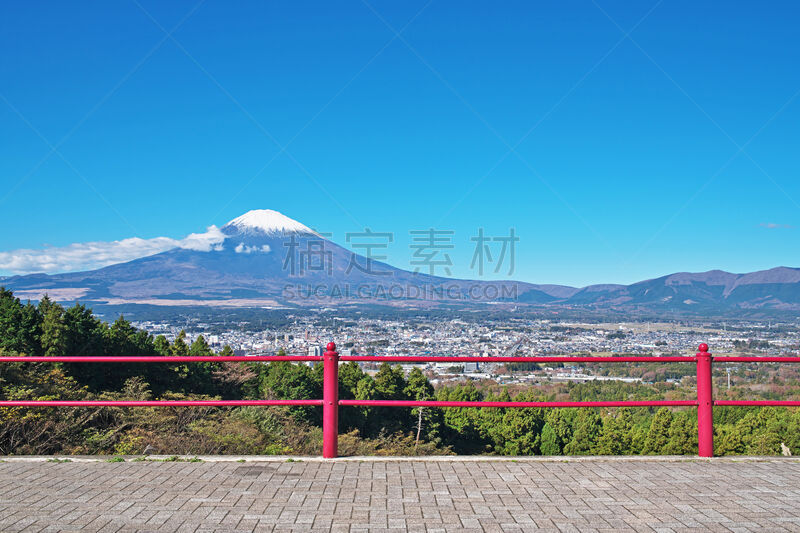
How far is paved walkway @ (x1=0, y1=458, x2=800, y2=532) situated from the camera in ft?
15.1

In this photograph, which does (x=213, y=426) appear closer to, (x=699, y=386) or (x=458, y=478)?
(x=458, y=478)

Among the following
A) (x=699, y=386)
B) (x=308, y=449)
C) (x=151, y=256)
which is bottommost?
(x=308, y=449)

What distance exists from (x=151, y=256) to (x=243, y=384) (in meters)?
164

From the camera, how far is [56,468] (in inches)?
242

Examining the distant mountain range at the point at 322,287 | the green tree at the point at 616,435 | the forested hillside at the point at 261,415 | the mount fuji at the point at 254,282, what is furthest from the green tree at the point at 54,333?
the distant mountain range at the point at 322,287

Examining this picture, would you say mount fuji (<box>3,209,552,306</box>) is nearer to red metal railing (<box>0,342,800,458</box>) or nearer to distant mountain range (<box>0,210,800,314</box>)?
distant mountain range (<box>0,210,800,314</box>)

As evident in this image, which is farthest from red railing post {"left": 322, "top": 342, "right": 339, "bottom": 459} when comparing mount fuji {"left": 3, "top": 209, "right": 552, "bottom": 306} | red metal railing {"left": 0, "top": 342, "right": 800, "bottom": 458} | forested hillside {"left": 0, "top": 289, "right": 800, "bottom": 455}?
mount fuji {"left": 3, "top": 209, "right": 552, "bottom": 306}

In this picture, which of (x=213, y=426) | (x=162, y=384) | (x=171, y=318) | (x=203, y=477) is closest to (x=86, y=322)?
(x=162, y=384)

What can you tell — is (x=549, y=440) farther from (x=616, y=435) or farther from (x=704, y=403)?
(x=704, y=403)

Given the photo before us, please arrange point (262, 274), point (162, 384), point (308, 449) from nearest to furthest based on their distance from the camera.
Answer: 1. point (308, 449)
2. point (162, 384)
3. point (262, 274)

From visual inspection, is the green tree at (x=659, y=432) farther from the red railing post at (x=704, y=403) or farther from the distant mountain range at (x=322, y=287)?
the distant mountain range at (x=322, y=287)

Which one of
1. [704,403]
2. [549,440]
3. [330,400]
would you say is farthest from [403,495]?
[549,440]

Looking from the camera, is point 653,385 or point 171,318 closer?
point 653,385

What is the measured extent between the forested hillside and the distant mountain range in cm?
8083
